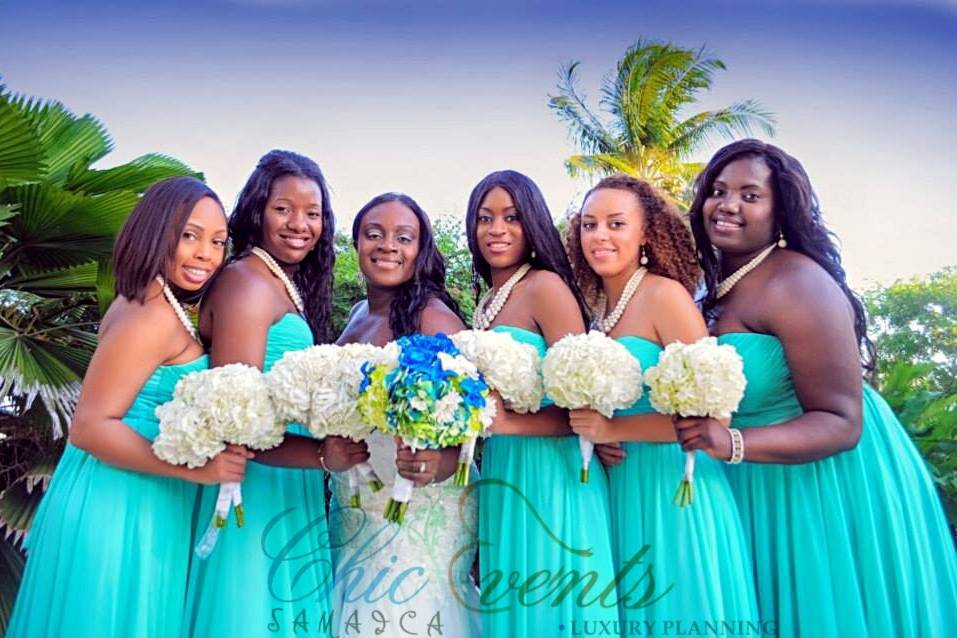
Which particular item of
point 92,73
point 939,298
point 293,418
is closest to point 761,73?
point 939,298

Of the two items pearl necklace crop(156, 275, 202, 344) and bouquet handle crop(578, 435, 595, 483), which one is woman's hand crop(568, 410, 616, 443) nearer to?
bouquet handle crop(578, 435, 595, 483)

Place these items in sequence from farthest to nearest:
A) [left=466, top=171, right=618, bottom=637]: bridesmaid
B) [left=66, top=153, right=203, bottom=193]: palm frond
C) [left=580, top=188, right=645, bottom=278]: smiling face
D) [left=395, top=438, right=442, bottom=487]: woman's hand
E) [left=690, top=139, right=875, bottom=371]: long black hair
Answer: [left=66, top=153, right=203, bottom=193]: palm frond → [left=580, top=188, right=645, bottom=278]: smiling face → [left=690, top=139, right=875, bottom=371]: long black hair → [left=466, top=171, right=618, bottom=637]: bridesmaid → [left=395, top=438, right=442, bottom=487]: woman's hand

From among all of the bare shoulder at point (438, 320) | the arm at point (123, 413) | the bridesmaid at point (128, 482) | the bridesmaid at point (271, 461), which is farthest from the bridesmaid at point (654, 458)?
the bridesmaid at point (128, 482)

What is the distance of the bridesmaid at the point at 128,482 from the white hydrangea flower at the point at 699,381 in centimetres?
212

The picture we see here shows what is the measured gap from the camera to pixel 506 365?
4.15 m

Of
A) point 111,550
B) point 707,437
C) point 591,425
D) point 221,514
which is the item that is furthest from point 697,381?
point 111,550

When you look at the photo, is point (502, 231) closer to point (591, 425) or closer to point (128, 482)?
point (591, 425)

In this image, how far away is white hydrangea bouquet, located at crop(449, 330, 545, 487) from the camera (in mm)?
4129

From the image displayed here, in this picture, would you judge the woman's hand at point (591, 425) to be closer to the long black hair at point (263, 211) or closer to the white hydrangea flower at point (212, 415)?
the white hydrangea flower at point (212, 415)

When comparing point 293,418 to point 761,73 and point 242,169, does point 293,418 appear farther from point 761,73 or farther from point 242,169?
point 761,73

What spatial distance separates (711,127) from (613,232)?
2527 cm

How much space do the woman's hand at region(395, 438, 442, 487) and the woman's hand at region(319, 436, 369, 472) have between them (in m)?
0.25

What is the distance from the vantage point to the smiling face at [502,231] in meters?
5.11

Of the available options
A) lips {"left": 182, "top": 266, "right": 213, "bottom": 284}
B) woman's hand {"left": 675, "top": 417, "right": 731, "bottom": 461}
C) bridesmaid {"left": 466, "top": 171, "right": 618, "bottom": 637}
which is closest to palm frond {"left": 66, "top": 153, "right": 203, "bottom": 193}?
lips {"left": 182, "top": 266, "right": 213, "bottom": 284}
